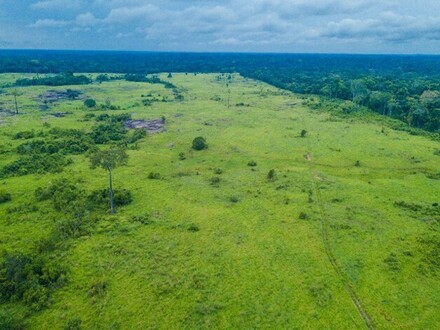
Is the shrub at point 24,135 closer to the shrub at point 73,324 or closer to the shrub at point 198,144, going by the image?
the shrub at point 198,144

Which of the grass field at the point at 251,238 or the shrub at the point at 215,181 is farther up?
the shrub at the point at 215,181

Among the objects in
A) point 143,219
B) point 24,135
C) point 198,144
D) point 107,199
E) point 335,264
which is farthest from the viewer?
point 24,135

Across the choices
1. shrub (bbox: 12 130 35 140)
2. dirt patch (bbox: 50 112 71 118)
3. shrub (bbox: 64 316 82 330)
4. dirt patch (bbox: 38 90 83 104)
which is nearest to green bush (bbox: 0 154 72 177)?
shrub (bbox: 12 130 35 140)

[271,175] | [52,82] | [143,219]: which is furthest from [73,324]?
[52,82]

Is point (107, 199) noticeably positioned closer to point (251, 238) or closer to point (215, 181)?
point (215, 181)

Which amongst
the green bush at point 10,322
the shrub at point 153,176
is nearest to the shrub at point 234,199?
the shrub at point 153,176

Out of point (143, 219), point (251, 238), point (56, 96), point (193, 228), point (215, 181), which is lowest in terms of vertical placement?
point (251, 238)

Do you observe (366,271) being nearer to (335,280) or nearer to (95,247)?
(335,280)
